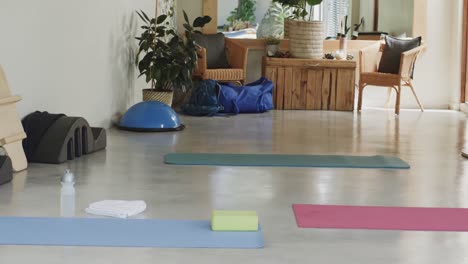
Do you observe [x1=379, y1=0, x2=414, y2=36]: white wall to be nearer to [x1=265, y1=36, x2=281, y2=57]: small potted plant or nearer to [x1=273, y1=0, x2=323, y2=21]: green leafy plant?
[x1=273, y1=0, x2=323, y2=21]: green leafy plant

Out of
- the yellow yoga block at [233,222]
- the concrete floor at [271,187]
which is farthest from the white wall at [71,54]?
the yellow yoga block at [233,222]

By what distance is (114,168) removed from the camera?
4.91 meters

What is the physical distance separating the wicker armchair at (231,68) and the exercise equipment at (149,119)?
212cm

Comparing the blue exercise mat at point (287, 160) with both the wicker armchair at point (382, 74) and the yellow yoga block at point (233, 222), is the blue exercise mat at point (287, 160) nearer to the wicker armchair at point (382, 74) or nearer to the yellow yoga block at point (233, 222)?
the yellow yoga block at point (233, 222)

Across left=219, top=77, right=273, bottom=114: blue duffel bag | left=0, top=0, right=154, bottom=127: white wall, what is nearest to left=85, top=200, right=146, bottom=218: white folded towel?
left=0, top=0, right=154, bottom=127: white wall

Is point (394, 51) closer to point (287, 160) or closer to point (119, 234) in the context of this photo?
point (287, 160)

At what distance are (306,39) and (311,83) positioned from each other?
56cm

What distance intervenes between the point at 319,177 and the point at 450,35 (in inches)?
236

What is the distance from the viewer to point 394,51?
31.3 feet

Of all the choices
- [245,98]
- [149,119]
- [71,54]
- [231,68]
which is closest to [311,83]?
[231,68]

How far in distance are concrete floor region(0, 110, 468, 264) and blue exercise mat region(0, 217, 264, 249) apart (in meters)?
0.07

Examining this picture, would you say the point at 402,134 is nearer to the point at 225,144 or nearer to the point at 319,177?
the point at 225,144

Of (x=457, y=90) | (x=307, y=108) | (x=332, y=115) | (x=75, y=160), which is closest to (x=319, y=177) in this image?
(x=75, y=160)

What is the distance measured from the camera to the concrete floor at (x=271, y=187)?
2.98 m
